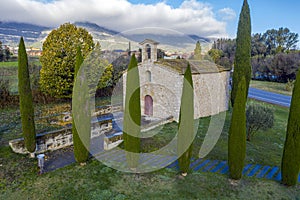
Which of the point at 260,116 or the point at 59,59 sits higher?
the point at 59,59

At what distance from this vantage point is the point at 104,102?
21.5 meters

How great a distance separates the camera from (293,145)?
7.80 metres

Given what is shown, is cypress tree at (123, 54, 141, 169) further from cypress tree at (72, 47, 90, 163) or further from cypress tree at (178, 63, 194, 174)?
cypress tree at (72, 47, 90, 163)

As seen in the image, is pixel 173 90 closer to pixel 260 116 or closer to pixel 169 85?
pixel 169 85

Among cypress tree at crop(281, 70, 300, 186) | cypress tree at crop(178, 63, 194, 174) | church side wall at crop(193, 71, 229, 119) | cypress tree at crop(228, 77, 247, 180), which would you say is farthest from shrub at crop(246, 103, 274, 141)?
cypress tree at crop(178, 63, 194, 174)

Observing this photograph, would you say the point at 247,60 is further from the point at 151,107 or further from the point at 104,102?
the point at 104,102

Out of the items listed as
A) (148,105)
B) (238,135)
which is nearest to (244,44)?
(148,105)

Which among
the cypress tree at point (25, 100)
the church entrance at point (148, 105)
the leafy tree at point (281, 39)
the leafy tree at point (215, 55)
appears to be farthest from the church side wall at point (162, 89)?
the leafy tree at point (281, 39)

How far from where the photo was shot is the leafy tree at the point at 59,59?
17.0 meters

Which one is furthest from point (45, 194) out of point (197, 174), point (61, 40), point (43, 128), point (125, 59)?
point (125, 59)

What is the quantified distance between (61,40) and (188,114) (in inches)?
552

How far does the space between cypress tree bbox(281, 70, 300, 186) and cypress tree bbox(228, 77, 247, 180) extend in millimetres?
1662

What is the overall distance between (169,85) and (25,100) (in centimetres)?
997

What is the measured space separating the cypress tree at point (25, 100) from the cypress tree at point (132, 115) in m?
4.69
